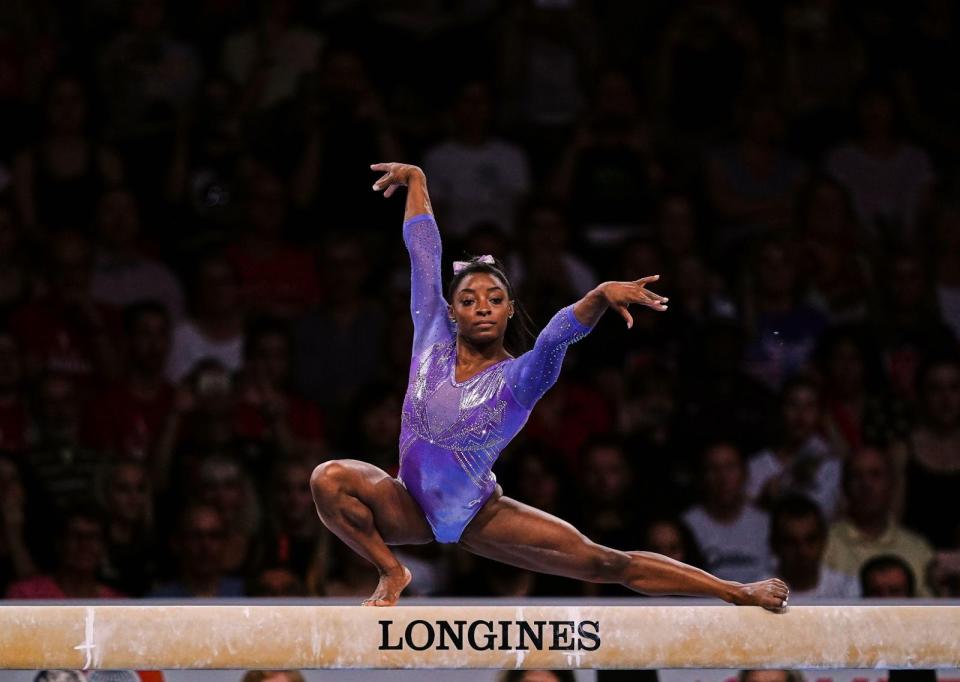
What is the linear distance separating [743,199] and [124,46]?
11.1 ft

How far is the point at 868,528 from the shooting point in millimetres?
6480

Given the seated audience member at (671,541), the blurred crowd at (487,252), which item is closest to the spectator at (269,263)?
the blurred crowd at (487,252)

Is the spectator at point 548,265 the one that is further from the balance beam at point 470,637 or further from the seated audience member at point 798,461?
the balance beam at point 470,637

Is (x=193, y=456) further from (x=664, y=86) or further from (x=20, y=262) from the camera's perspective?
(x=664, y=86)

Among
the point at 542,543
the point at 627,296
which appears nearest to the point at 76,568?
the point at 542,543

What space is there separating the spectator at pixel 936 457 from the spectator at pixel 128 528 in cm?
329

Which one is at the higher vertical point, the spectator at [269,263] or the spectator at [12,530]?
the spectator at [269,263]

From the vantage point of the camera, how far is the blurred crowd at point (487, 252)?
6348mm

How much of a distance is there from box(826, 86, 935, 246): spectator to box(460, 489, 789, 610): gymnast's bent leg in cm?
391

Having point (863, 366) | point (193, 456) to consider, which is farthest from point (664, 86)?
point (193, 456)

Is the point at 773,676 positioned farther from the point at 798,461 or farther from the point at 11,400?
the point at 11,400

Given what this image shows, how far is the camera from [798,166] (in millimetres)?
8047

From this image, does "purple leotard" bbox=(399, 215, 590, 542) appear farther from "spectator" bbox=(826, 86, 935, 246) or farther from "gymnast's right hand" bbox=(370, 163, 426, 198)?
"spectator" bbox=(826, 86, 935, 246)

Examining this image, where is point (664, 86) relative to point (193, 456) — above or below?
above
